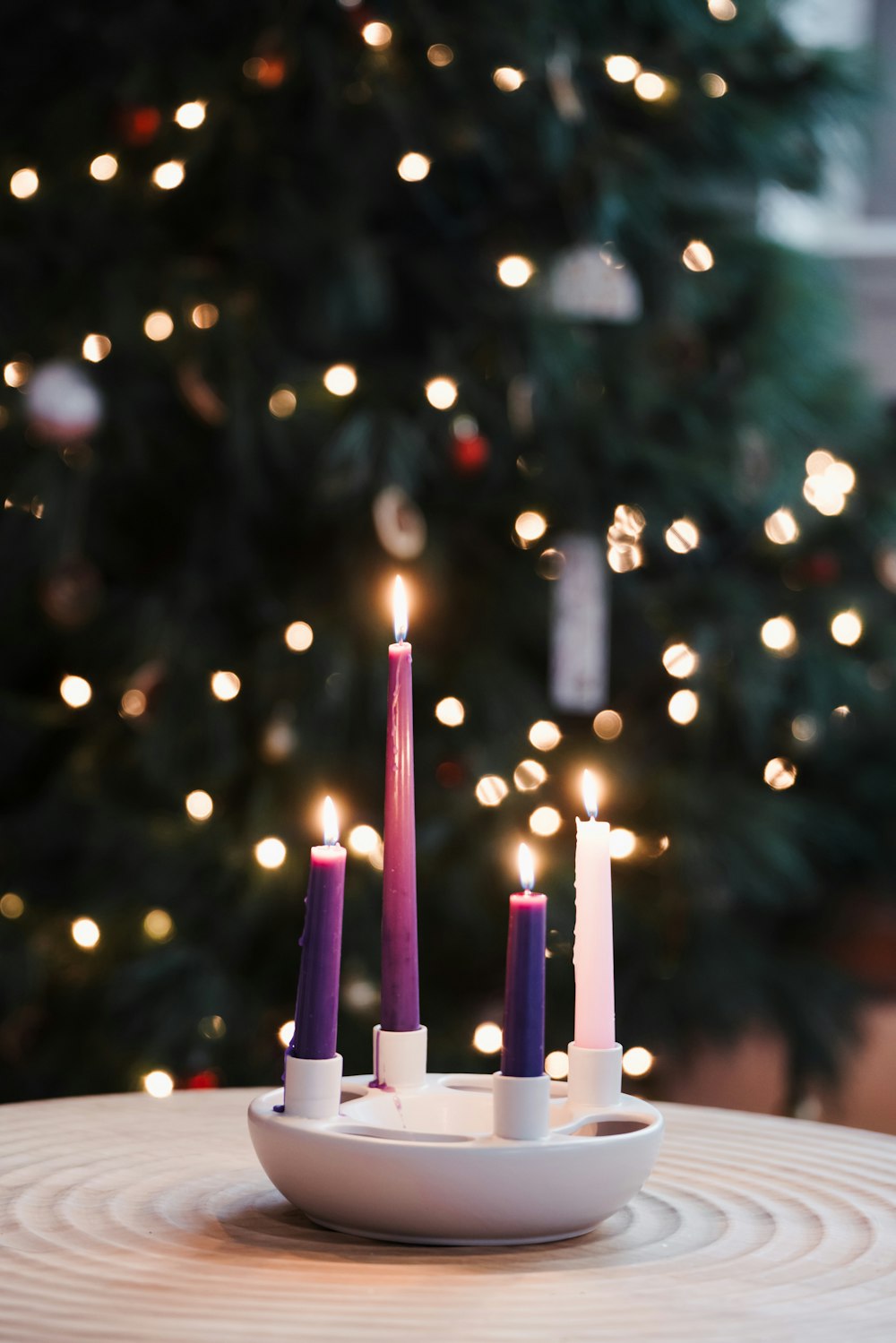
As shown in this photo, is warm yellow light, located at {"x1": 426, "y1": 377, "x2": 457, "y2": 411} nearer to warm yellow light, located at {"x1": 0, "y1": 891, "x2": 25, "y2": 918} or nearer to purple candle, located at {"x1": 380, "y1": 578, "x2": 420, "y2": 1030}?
warm yellow light, located at {"x1": 0, "y1": 891, "x2": 25, "y2": 918}

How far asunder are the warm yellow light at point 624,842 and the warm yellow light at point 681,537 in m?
0.34

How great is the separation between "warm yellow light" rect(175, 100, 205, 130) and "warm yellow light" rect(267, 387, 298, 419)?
0.29m

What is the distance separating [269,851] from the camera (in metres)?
1.56

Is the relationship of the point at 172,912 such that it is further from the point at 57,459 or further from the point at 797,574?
the point at 797,574

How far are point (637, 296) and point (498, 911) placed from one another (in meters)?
0.78

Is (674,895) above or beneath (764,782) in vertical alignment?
beneath

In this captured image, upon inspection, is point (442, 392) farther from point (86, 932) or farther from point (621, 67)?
point (86, 932)

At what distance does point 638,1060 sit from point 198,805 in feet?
2.00

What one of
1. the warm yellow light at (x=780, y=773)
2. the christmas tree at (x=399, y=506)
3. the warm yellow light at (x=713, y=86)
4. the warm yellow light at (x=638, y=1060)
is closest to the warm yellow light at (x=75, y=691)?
the christmas tree at (x=399, y=506)

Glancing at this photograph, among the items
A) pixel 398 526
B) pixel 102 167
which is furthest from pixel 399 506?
pixel 102 167

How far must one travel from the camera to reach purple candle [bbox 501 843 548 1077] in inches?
20.2

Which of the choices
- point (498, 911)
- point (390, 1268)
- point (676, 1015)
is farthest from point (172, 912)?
point (390, 1268)

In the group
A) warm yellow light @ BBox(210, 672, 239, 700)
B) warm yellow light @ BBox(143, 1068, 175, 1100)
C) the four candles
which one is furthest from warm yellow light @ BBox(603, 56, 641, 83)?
the four candles

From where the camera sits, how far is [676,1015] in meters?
1.84
